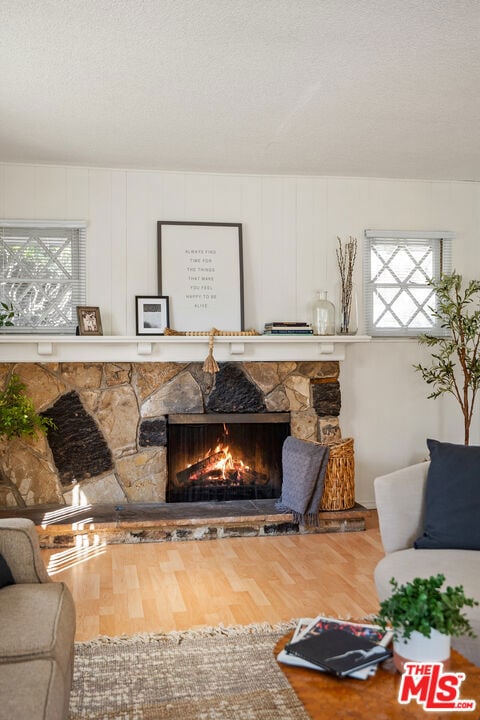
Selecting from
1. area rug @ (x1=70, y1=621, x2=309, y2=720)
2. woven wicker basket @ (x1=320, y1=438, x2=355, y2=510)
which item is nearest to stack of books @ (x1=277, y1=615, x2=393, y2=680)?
area rug @ (x1=70, y1=621, x2=309, y2=720)

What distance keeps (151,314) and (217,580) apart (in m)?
2.00

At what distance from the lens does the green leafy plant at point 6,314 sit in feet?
16.0

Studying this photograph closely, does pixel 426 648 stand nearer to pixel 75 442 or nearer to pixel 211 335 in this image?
pixel 211 335

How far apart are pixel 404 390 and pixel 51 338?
2.62 metres

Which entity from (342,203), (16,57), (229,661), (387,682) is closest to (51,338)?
(16,57)

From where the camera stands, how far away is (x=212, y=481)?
5.29m

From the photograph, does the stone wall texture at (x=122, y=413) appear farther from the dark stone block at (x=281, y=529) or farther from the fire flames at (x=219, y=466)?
the dark stone block at (x=281, y=529)

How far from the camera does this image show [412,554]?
2.74 metres

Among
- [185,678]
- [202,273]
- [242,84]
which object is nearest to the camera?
[185,678]

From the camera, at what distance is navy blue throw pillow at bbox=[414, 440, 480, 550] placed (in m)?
2.78

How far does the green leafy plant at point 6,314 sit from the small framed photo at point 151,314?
A: 855 millimetres

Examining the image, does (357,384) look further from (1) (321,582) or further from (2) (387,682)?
(2) (387,682)

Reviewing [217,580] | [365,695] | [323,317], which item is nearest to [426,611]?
[365,695]

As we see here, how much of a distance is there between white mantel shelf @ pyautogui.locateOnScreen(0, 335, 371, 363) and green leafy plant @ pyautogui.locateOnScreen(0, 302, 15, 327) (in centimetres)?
17
